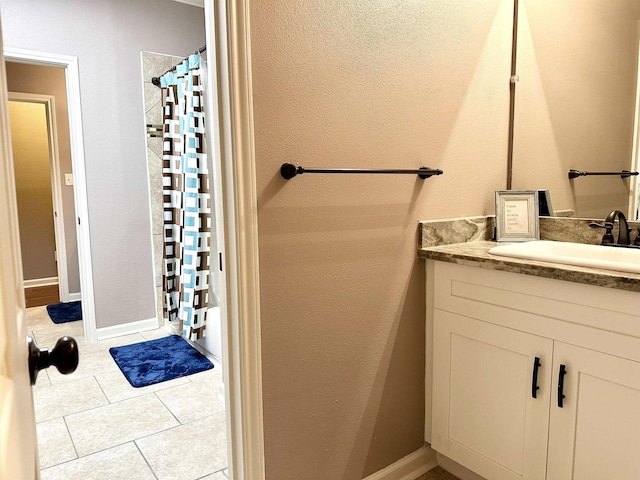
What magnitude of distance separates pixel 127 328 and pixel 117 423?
4.52 ft

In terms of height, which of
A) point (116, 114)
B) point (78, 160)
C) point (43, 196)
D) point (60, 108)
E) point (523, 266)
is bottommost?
point (523, 266)

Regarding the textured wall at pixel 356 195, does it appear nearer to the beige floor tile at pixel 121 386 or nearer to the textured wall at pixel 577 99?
the textured wall at pixel 577 99

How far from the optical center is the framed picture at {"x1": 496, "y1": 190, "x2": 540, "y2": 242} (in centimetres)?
187

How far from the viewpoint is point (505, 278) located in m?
1.49

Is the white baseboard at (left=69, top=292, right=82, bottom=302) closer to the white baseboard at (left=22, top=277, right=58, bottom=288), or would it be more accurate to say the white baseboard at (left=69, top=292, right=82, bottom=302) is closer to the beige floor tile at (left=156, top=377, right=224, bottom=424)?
the white baseboard at (left=22, top=277, right=58, bottom=288)

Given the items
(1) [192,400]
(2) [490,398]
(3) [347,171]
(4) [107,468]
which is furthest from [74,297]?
(2) [490,398]

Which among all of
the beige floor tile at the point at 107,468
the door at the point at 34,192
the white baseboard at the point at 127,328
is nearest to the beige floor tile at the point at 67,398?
the beige floor tile at the point at 107,468

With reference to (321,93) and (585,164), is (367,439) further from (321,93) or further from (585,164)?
(585,164)

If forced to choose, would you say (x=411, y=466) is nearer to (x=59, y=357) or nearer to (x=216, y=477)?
(x=216, y=477)

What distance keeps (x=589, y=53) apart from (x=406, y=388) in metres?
1.47

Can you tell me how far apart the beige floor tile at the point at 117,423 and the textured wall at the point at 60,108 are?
8.81ft

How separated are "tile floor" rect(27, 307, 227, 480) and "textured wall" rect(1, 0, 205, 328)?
715 mm

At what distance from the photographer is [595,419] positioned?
4.27 ft

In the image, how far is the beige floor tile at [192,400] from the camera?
7.52 ft
